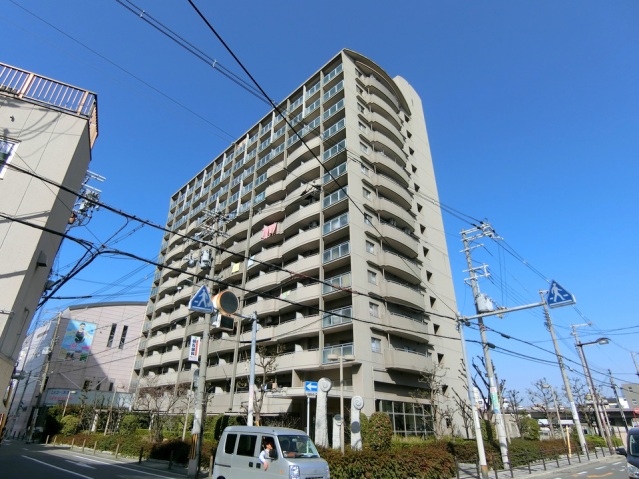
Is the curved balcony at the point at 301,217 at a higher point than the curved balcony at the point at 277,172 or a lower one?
lower

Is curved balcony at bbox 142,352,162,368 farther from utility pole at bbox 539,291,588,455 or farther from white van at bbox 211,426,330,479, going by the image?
utility pole at bbox 539,291,588,455

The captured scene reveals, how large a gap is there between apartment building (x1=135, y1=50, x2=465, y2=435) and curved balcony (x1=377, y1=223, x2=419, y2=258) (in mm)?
126

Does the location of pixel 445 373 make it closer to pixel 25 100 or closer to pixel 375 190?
pixel 375 190

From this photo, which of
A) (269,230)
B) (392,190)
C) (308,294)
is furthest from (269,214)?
(392,190)

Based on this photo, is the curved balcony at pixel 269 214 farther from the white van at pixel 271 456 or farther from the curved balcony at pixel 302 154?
the white van at pixel 271 456

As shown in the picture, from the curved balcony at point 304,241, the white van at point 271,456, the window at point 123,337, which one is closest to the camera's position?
the white van at point 271,456

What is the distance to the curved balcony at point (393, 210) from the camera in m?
31.3

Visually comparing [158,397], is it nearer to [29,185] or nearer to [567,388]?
[29,185]

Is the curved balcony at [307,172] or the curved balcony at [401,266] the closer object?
the curved balcony at [401,266]

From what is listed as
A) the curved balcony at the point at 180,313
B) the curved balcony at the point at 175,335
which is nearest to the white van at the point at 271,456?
the curved balcony at the point at 180,313

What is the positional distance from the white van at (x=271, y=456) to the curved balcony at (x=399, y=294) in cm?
1833

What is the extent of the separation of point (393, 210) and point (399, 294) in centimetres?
809

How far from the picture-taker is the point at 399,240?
30.7 m

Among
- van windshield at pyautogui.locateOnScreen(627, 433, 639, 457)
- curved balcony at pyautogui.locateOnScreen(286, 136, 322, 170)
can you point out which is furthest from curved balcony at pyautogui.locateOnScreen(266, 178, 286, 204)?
van windshield at pyautogui.locateOnScreen(627, 433, 639, 457)
